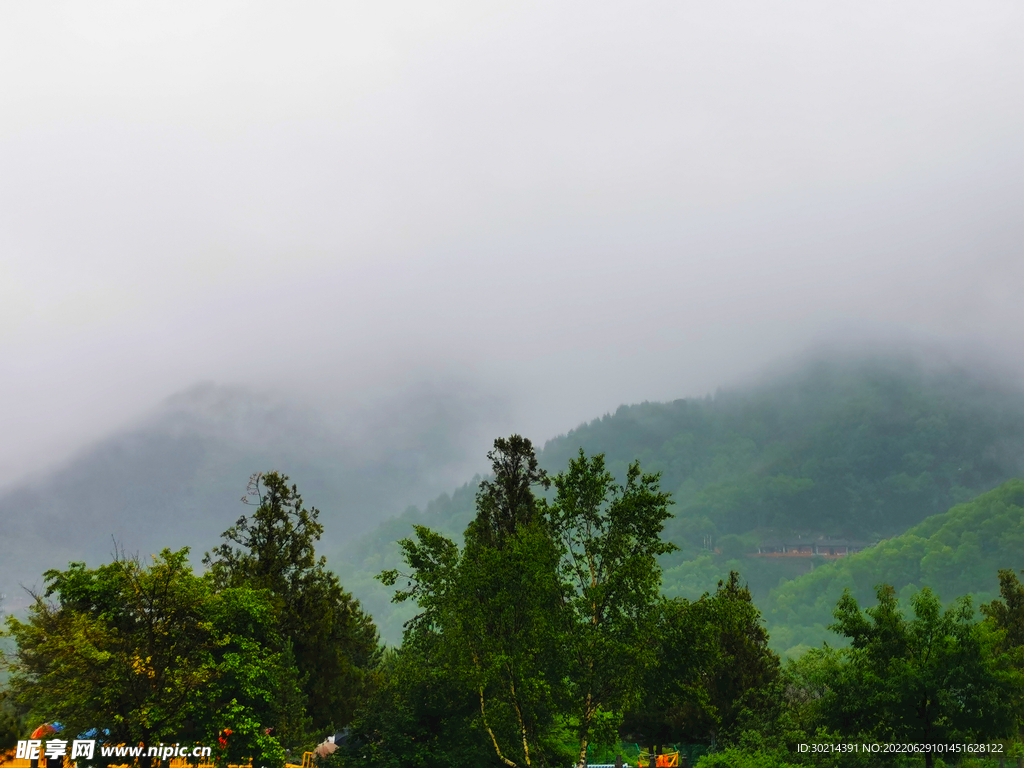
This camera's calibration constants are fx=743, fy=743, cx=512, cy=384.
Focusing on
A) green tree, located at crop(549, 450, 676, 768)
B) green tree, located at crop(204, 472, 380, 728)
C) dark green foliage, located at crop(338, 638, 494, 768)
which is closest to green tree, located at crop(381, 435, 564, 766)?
green tree, located at crop(549, 450, 676, 768)

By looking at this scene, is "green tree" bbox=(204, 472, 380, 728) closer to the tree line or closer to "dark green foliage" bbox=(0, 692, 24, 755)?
the tree line

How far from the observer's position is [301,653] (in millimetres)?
42250

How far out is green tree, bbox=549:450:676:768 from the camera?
27.3m

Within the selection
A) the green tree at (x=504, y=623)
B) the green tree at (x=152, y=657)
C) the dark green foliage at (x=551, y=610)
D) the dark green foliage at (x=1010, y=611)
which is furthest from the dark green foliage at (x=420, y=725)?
the dark green foliage at (x=1010, y=611)

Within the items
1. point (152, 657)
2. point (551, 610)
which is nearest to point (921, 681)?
point (551, 610)

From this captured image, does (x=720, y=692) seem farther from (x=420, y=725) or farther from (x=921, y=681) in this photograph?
(x=420, y=725)

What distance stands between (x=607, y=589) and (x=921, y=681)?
1264cm

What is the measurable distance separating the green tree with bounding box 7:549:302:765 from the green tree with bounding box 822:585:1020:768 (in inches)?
Result: 941

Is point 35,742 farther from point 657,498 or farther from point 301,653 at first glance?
point 657,498

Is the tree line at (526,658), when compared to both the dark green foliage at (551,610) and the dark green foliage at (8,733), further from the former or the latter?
the dark green foliage at (8,733)

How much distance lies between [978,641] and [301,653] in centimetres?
3330

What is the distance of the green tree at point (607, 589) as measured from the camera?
27328mm

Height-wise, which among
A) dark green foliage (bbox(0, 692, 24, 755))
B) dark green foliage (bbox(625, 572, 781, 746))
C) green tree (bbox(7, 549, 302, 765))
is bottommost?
dark green foliage (bbox(625, 572, 781, 746))

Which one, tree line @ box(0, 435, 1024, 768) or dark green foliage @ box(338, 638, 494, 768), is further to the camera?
dark green foliage @ box(338, 638, 494, 768)
